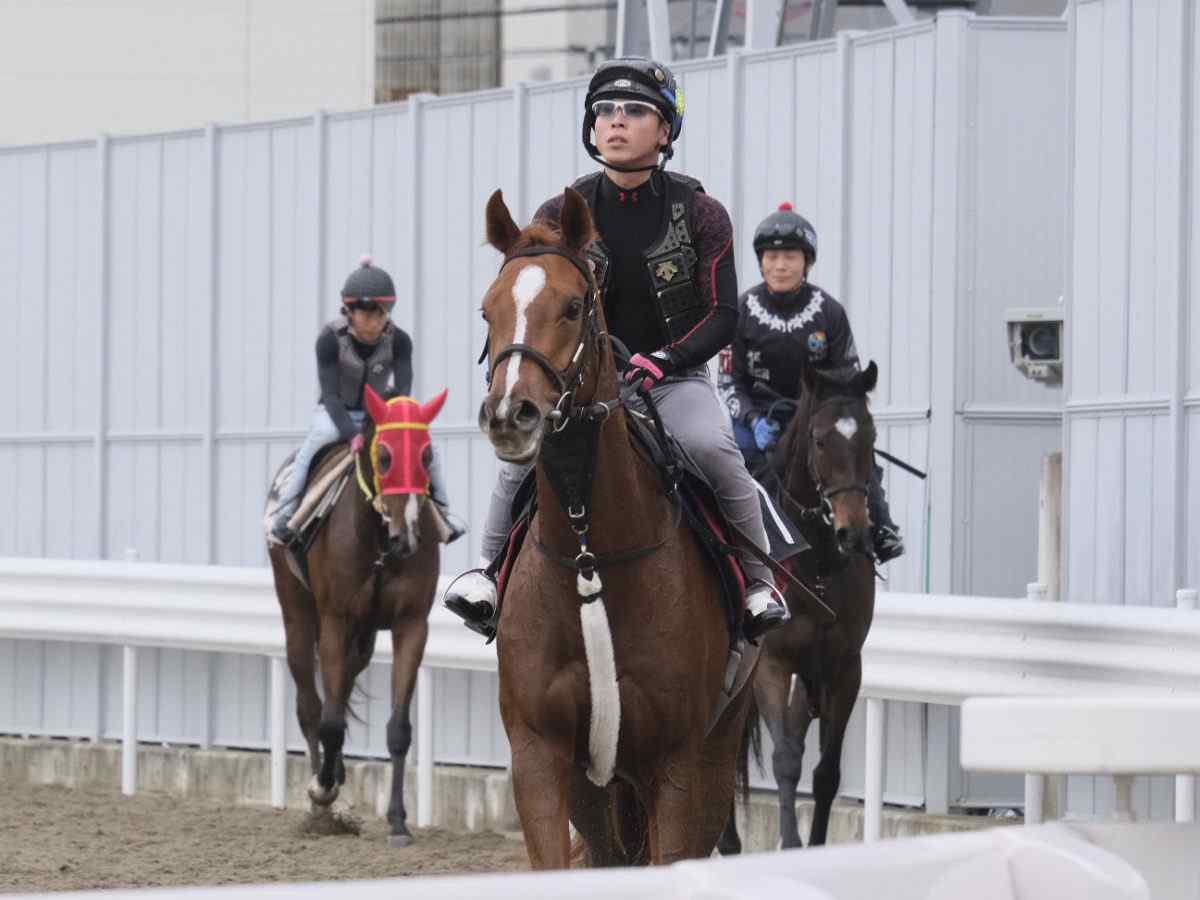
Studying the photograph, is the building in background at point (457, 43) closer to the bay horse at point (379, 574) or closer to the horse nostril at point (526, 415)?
the bay horse at point (379, 574)

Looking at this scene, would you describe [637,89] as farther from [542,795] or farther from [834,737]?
[834,737]

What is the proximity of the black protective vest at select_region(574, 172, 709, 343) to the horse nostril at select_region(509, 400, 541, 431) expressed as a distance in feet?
4.43

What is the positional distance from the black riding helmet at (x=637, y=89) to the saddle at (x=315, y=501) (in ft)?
19.9

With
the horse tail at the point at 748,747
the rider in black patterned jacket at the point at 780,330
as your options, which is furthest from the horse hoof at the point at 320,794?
the rider in black patterned jacket at the point at 780,330

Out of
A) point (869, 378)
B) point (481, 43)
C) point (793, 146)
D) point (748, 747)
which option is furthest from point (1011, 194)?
point (481, 43)

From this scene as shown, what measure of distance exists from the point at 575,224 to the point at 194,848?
6.40m

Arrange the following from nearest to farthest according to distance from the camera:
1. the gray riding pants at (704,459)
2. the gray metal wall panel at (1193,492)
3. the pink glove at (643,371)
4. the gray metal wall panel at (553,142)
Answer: the pink glove at (643,371), the gray riding pants at (704,459), the gray metal wall panel at (1193,492), the gray metal wall panel at (553,142)

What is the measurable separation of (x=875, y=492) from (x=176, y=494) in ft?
20.7

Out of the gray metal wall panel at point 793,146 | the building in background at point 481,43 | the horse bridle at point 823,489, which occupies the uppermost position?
the building in background at point 481,43

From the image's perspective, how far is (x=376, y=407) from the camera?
Answer: 13.3 meters

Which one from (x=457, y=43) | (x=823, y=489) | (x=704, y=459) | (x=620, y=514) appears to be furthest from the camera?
(x=457, y=43)

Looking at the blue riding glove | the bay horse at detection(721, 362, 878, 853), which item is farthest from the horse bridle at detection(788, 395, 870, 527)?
the blue riding glove

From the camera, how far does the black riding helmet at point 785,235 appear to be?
12391 millimetres

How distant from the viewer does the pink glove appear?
756cm
